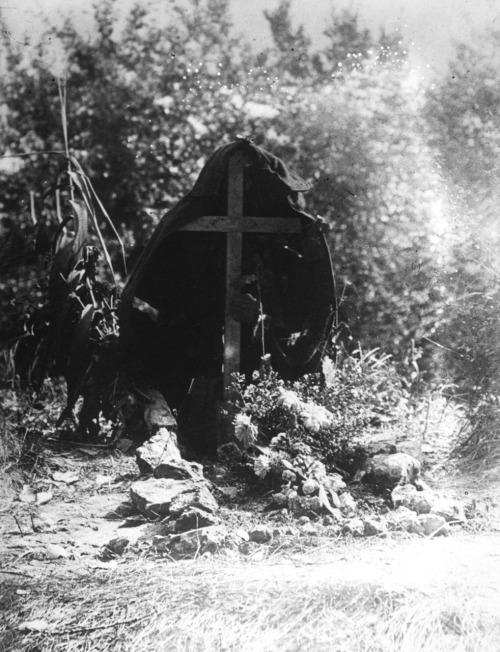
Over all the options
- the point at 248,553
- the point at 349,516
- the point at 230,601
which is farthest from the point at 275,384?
the point at 230,601

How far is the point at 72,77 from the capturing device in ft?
22.9

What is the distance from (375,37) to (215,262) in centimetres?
193

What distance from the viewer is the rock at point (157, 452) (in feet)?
13.6

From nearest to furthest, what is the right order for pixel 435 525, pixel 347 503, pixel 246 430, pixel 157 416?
pixel 435 525 → pixel 347 503 → pixel 246 430 → pixel 157 416

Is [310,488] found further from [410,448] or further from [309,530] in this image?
[410,448]

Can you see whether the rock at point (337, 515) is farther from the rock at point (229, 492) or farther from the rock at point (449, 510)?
the rock at point (229, 492)

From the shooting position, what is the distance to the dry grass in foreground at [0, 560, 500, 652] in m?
2.31

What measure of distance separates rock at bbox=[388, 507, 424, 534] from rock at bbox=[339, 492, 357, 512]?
20 cm

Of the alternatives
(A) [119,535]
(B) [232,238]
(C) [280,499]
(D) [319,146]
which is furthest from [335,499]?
(D) [319,146]

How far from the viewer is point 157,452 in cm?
423

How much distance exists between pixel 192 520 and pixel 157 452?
102 centimetres

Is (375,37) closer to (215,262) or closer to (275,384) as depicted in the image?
(215,262)

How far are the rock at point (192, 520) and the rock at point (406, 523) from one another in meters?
0.90

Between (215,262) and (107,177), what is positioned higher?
(107,177)
